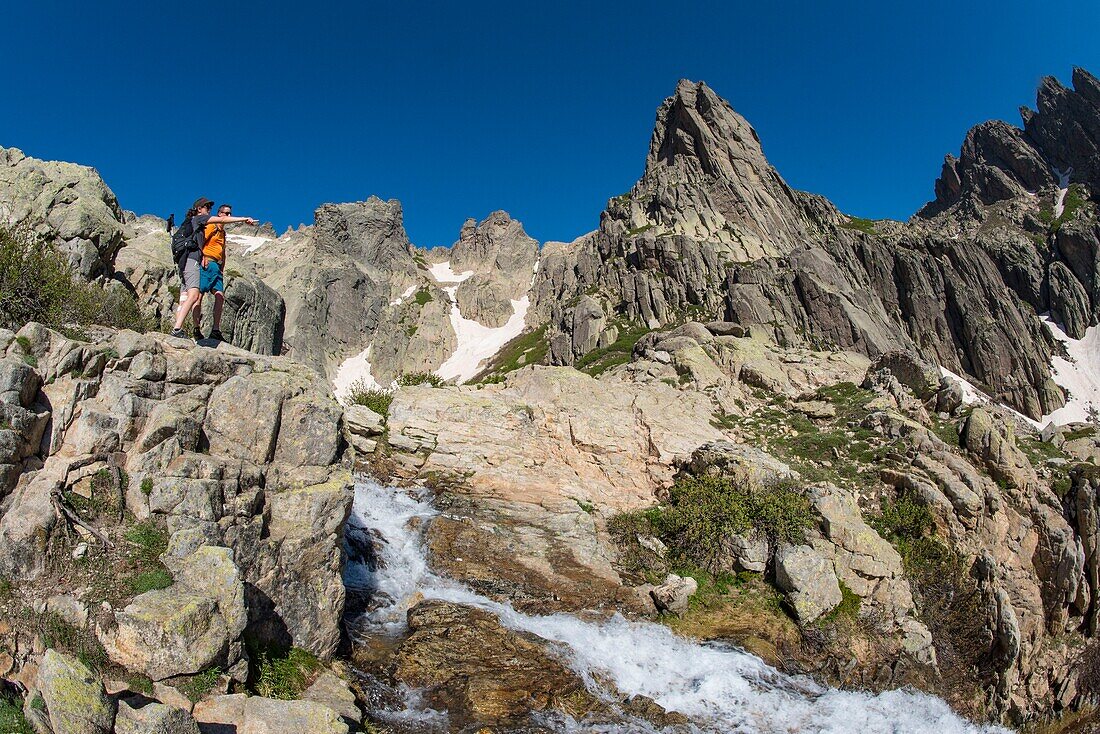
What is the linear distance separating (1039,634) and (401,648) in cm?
2281

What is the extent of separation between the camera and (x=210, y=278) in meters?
12.0

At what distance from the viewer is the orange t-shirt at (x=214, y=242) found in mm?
11867

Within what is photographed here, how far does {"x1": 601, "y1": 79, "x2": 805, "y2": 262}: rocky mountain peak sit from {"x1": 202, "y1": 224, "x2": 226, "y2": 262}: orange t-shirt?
6877cm

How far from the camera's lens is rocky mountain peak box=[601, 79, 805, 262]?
80.8 m

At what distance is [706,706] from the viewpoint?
12.0m

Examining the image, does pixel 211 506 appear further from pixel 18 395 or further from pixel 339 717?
pixel 339 717

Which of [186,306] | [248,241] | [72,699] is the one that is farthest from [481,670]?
[248,241]

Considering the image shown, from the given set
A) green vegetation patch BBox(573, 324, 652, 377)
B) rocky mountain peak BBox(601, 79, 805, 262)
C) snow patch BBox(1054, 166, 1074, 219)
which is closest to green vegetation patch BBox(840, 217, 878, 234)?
rocky mountain peak BBox(601, 79, 805, 262)

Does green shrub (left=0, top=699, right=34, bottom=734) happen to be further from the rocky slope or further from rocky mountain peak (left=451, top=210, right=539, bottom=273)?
rocky mountain peak (left=451, top=210, right=539, bottom=273)

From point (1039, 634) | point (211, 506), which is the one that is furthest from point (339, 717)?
point (1039, 634)

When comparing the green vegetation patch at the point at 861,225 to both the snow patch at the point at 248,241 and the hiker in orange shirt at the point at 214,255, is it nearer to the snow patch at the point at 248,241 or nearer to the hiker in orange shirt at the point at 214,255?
the hiker in orange shirt at the point at 214,255

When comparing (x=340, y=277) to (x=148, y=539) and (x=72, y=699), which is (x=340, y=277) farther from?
(x=72, y=699)

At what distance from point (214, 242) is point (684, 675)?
1401 centimetres

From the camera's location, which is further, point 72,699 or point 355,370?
point 355,370
